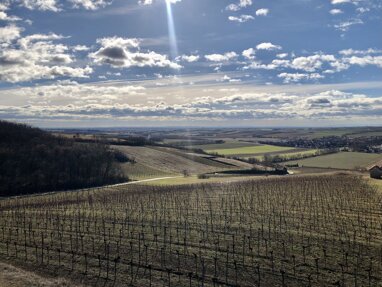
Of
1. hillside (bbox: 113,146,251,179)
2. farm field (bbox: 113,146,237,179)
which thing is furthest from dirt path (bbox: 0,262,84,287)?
hillside (bbox: 113,146,251,179)

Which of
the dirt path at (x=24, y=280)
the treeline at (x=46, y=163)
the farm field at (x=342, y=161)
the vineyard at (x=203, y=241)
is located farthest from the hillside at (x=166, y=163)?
the dirt path at (x=24, y=280)

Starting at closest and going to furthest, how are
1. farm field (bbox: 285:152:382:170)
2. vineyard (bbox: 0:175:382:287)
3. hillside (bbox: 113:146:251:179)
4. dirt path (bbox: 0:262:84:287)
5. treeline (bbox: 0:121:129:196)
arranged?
dirt path (bbox: 0:262:84:287), vineyard (bbox: 0:175:382:287), treeline (bbox: 0:121:129:196), hillside (bbox: 113:146:251:179), farm field (bbox: 285:152:382:170)

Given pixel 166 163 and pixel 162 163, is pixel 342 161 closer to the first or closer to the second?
pixel 166 163

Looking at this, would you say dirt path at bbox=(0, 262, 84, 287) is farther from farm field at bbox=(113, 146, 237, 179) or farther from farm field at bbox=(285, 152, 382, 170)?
farm field at bbox=(285, 152, 382, 170)

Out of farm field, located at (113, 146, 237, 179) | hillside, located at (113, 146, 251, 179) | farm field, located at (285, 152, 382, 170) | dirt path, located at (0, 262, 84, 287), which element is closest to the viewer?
dirt path, located at (0, 262, 84, 287)

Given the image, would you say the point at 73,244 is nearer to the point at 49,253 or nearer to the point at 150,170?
the point at 49,253

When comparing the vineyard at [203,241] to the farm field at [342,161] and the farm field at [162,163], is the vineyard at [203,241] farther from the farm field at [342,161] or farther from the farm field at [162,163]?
the farm field at [342,161]

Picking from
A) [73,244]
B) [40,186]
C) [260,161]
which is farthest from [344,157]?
[73,244]
